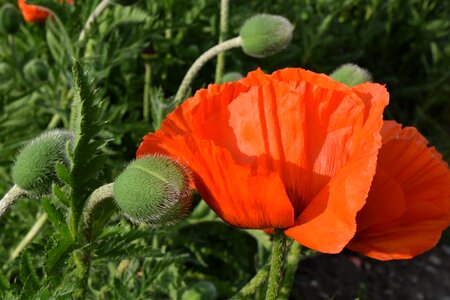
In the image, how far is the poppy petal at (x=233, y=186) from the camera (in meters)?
0.95

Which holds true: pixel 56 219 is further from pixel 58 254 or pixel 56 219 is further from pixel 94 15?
pixel 94 15

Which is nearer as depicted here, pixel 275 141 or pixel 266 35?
pixel 275 141

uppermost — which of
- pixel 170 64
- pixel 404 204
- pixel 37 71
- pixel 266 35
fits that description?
pixel 404 204

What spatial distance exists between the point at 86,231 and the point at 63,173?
120 mm

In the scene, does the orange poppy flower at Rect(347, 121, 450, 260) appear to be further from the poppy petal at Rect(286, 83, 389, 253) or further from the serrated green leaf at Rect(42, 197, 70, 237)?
the serrated green leaf at Rect(42, 197, 70, 237)

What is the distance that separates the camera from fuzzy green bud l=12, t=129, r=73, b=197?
44.8 inches

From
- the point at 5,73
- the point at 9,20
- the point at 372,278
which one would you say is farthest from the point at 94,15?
the point at 372,278

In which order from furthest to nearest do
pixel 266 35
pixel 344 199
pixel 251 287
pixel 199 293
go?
1. pixel 266 35
2. pixel 199 293
3. pixel 251 287
4. pixel 344 199

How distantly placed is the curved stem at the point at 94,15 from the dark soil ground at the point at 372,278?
1801mm

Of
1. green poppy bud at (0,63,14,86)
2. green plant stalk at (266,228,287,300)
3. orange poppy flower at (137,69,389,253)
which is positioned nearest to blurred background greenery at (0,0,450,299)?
green poppy bud at (0,63,14,86)

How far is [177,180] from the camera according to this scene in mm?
989

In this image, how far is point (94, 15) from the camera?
6.62ft

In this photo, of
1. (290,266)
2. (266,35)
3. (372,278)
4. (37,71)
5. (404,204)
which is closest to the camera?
(404,204)

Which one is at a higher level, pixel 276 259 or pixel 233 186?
pixel 233 186
